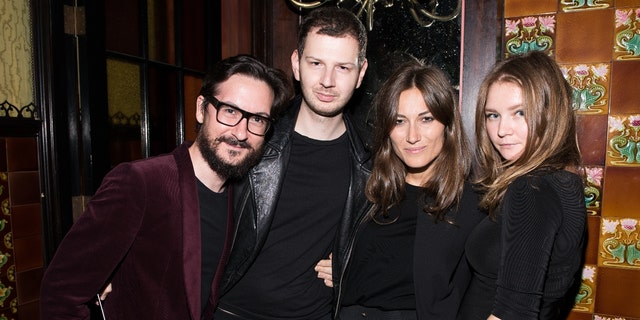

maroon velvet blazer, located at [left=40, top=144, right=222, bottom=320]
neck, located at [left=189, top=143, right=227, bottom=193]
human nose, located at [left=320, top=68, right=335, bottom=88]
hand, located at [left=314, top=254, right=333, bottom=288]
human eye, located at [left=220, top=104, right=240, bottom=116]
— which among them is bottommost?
hand, located at [left=314, top=254, right=333, bottom=288]

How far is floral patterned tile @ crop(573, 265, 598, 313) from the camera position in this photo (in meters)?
1.90

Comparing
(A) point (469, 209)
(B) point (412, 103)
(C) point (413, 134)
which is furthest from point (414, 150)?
(A) point (469, 209)

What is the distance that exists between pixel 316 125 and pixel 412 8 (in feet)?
3.03

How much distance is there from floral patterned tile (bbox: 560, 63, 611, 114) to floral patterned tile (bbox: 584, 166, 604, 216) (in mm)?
267

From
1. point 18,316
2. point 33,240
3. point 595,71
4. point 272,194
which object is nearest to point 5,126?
point 33,240

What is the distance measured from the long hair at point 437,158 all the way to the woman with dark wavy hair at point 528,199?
0.63 feet

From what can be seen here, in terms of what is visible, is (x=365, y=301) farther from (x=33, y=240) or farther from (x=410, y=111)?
(x=33, y=240)

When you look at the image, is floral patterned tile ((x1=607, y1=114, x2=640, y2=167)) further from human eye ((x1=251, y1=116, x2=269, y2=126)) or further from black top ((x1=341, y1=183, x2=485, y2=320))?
human eye ((x1=251, y1=116, x2=269, y2=126))

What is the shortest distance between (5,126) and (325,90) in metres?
1.69

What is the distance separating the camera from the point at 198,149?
1.61m

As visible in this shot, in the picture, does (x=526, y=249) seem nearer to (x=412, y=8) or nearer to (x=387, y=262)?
(x=387, y=262)

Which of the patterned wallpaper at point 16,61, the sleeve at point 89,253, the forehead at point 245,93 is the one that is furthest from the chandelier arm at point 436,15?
the patterned wallpaper at point 16,61

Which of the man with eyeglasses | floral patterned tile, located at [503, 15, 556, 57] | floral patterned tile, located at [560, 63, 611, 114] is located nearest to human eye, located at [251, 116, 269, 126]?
the man with eyeglasses

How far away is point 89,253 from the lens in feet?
4.18
